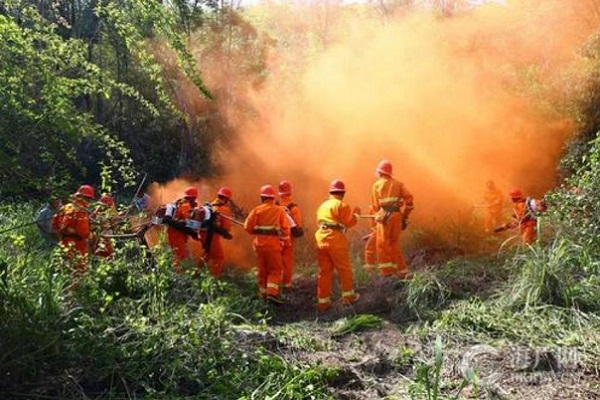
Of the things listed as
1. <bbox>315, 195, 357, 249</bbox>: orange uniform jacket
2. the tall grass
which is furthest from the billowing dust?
the tall grass

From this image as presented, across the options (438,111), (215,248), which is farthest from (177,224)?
(438,111)

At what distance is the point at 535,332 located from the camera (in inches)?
234

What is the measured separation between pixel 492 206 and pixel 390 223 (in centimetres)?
527

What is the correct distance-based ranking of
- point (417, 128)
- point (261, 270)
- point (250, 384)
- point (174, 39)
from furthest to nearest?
point (417, 128) < point (261, 270) < point (174, 39) < point (250, 384)

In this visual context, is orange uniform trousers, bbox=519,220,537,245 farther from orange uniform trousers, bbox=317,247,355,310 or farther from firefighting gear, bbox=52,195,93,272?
firefighting gear, bbox=52,195,93,272

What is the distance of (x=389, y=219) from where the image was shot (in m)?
9.58

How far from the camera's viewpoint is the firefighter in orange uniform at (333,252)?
27.4 ft

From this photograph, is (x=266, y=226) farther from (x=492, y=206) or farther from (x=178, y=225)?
(x=492, y=206)

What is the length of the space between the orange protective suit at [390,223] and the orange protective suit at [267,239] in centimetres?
169

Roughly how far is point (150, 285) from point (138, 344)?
47.5 inches

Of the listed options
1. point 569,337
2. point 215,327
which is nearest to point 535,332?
point 569,337

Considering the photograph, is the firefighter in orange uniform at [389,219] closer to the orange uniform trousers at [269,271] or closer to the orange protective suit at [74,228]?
the orange uniform trousers at [269,271]

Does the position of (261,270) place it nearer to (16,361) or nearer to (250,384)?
(250,384)

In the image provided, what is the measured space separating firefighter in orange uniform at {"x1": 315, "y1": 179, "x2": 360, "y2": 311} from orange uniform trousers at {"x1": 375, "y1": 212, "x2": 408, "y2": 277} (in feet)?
3.55
